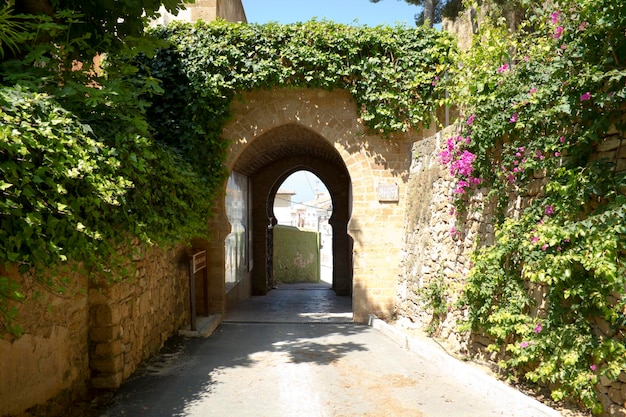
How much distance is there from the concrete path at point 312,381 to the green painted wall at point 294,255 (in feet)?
44.1

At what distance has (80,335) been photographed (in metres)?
4.84

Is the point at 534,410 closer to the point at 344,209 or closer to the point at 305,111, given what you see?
the point at 305,111

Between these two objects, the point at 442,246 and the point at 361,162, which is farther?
the point at 361,162

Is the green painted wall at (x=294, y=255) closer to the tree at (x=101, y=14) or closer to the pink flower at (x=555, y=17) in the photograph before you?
the tree at (x=101, y=14)

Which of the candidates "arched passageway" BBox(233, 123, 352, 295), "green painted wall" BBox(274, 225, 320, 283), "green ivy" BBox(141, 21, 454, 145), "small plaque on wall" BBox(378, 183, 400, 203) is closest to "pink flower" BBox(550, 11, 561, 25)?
"green ivy" BBox(141, 21, 454, 145)

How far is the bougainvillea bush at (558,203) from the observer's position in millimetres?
3588

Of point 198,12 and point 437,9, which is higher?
point 437,9

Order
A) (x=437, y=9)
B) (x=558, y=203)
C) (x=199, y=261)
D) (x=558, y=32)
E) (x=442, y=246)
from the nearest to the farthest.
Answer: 1. (x=558, y=203)
2. (x=558, y=32)
3. (x=442, y=246)
4. (x=199, y=261)
5. (x=437, y=9)

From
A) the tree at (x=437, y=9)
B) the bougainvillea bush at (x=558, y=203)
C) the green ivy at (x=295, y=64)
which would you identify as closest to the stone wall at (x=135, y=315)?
the green ivy at (x=295, y=64)

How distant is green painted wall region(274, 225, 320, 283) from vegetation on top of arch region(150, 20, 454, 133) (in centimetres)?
1346

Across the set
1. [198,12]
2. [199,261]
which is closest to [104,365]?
[199,261]

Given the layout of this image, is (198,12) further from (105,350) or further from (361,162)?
(105,350)

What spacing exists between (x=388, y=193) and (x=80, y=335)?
19.9ft

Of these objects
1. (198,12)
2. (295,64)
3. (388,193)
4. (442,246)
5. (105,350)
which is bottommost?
(105,350)
